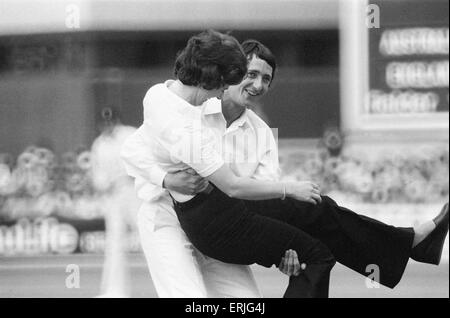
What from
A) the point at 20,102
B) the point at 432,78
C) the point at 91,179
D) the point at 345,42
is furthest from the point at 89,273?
the point at 432,78

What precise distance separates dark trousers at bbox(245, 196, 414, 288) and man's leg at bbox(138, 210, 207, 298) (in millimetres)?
236

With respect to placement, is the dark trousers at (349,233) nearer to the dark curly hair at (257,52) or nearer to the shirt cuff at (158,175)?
the shirt cuff at (158,175)

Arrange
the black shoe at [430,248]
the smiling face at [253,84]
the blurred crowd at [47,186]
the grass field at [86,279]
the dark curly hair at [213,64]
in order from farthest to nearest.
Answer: the blurred crowd at [47,186] → the grass field at [86,279] → the black shoe at [430,248] → the smiling face at [253,84] → the dark curly hair at [213,64]

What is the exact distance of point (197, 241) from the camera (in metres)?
3.12

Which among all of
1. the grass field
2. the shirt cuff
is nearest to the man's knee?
the shirt cuff

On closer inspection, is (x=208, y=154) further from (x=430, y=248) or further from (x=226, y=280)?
(x=430, y=248)

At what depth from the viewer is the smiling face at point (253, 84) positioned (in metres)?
3.24

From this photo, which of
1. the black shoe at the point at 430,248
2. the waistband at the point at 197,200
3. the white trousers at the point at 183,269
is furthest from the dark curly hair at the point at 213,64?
the black shoe at the point at 430,248

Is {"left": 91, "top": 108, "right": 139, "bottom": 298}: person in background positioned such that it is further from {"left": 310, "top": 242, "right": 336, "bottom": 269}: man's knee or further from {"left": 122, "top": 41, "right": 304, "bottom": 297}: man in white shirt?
{"left": 310, "top": 242, "right": 336, "bottom": 269}: man's knee

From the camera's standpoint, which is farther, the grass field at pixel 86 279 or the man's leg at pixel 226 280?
the grass field at pixel 86 279

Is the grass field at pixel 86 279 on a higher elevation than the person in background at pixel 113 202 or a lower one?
lower

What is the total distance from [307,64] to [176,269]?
1954mm
